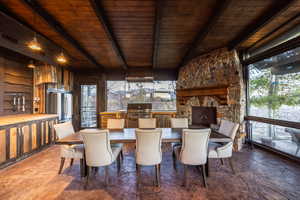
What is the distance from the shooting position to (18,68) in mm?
3811

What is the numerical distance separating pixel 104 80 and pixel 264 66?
18.1 feet

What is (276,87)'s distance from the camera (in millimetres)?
3250

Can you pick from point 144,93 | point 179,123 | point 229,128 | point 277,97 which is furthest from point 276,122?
point 144,93

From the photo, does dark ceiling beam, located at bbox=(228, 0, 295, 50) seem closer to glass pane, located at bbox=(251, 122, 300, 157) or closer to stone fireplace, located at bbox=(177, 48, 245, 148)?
stone fireplace, located at bbox=(177, 48, 245, 148)

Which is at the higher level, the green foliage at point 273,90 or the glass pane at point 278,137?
the green foliage at point 273,90

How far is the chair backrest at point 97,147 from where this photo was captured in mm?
1966

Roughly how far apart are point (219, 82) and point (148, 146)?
3.02 meters

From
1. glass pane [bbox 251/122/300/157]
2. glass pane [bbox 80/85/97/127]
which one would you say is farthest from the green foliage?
glass pane [bbox 80/85/97/127]

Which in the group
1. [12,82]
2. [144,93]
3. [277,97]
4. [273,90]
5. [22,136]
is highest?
[12,82]

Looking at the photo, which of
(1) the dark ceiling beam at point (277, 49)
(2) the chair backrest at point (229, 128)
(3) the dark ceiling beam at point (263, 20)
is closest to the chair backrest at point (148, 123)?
(2) the chair backrest at point (229, 128)

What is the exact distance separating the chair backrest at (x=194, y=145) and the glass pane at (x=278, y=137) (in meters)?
2.42

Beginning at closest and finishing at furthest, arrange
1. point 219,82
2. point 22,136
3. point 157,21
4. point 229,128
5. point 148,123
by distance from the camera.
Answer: point 157,21 < point 229,128 < point 22,136 < point 148,123 < point 219,82

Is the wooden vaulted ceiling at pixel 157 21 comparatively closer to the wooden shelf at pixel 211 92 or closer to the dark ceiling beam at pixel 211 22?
the dark ceiling beam at pixel 211 22

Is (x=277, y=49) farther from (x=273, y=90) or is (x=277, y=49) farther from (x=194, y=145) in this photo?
(x=194, y=145)
